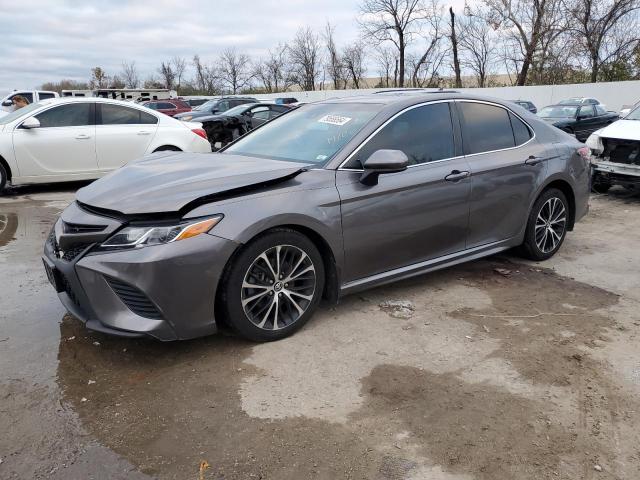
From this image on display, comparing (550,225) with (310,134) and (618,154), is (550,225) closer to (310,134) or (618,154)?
(310,134)

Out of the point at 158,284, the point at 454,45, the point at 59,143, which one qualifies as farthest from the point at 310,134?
the point at 454,45

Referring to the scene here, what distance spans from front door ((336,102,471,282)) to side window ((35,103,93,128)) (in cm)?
675

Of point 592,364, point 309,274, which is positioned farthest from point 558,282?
point 309,274

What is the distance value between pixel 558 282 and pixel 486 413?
2382 mm

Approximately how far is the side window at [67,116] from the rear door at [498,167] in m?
6.84

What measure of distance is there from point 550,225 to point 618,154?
405 cm

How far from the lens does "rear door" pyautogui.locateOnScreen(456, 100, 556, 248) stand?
4.50 m

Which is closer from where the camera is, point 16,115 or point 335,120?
point 335,120

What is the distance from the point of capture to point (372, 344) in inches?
140

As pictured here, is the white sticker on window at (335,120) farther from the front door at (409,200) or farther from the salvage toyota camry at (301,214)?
the front door at (409,200)

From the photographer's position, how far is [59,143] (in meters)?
8.81

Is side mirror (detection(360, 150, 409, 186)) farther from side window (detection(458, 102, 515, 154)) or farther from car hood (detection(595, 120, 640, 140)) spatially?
car hood (detection(595, 120, 640, 140))

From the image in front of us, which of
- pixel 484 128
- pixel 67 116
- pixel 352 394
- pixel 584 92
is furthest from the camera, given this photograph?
pixel 584 92

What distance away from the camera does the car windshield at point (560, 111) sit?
1720 centimetres
